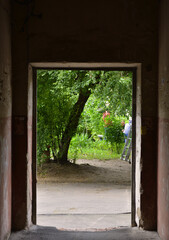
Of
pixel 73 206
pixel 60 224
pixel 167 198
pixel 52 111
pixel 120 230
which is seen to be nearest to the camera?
pixel 167 198

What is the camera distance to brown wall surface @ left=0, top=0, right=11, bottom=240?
119 inches

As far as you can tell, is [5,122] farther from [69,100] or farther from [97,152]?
[97,152]

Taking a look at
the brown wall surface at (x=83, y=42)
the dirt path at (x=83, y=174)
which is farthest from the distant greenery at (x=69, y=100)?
the brown wall surface at (x=83, y=42)

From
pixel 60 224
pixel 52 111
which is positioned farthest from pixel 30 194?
pixel 52 111

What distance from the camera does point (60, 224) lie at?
14.9 feet

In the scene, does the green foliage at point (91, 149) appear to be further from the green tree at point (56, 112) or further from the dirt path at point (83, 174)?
the green tree at point (56, 112)

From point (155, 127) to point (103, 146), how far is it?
1011 centimetres

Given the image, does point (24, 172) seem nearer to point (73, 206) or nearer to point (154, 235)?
point (154, 235)

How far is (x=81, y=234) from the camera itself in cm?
368

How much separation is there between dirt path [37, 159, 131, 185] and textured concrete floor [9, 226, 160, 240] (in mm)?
4538

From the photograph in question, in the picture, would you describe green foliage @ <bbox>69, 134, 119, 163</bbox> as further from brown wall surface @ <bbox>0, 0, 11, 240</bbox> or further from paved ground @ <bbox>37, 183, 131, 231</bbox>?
brown wall surface @ <bbox>0, 0, 11, 240</bbox>

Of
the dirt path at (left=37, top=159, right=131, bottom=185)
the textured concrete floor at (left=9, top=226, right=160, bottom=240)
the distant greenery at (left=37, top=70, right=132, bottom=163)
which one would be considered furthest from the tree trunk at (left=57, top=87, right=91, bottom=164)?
the textured concrete floor at (left=9, top=226, right=160, bottom=240)

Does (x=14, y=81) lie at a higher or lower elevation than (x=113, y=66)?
lower

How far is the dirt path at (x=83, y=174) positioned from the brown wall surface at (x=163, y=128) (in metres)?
4.94
